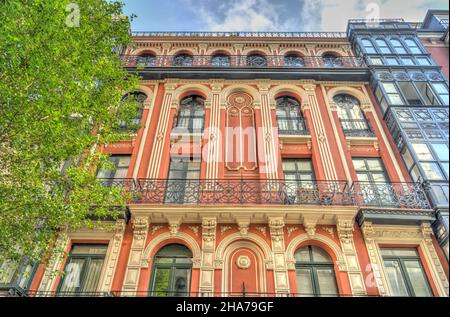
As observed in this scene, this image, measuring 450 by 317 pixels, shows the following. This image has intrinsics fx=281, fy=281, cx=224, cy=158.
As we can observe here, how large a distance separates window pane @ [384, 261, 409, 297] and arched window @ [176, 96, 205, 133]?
26.1 ft

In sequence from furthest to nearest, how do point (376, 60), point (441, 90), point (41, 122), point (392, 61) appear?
point (376, 60) → point (392, 61) → point (441, 90) → point (41, 122)

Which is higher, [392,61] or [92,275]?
[392,61]

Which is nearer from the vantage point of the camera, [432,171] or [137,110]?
[432,171]

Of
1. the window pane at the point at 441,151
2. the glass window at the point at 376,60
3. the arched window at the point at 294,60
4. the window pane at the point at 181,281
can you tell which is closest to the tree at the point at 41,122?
the window pane at the point at 181,281

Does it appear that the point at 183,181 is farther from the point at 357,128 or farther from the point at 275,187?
the point at 357,128

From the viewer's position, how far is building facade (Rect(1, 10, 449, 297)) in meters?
7.91

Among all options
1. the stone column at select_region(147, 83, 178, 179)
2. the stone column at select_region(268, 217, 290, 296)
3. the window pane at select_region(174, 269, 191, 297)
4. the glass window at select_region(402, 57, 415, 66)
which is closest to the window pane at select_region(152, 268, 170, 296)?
the window pane at select_region(174, 269, 191, 297)

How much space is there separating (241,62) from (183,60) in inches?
124

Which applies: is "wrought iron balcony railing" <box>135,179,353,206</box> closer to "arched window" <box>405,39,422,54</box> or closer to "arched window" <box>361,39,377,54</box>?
"arched window" <box>361,39,377,54</box>

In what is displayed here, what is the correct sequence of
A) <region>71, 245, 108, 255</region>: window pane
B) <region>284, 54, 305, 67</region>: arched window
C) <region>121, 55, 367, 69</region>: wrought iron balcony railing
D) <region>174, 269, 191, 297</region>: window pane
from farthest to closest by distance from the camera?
<region>284, 54, 305, 67</region>: arched window
<region>121, 55, 367, 69</region>: wrought iron balcony railing
<region>71, 245, 108, 255</region>: window pane
<region>174, 269, 191, 297</region>: window pane

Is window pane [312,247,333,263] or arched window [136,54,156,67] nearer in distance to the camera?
window pane [312,247,333,263]

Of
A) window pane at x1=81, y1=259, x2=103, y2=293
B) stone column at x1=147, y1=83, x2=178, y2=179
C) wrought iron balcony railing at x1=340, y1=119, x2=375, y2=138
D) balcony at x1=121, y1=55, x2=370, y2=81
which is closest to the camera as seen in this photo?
window pane at x1=81, y1=259, x2=103, y2=293

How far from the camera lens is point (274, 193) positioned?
30.3 feet

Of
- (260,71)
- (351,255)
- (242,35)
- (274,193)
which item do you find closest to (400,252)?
(351,255)
